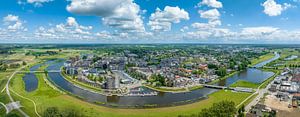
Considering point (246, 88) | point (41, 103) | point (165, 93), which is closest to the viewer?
point (41, 103)

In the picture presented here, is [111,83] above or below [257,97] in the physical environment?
above

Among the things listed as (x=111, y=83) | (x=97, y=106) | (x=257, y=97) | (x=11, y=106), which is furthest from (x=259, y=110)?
(x=11, y=106)

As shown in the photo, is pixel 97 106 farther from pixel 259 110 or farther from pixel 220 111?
pixel 259 110

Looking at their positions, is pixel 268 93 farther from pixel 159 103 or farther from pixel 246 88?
pixel 159 103

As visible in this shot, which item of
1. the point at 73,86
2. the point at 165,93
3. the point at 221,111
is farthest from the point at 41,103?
the point at 221,111

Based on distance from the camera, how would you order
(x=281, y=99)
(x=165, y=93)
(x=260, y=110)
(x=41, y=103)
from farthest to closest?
1. (x=165, y=93)
2. (x=281, y=99)
3. (x=41, y=103)
4. (x=260, y=110)

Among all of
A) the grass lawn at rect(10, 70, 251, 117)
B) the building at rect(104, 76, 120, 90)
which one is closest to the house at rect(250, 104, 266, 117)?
the grass lawn at rect(10, 70, 251, 117)

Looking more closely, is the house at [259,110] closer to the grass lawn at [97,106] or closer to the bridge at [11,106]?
the grass lawn at [97,106]

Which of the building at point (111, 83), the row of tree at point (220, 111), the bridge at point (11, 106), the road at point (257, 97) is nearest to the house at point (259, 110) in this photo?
the road at point (257, 97)
